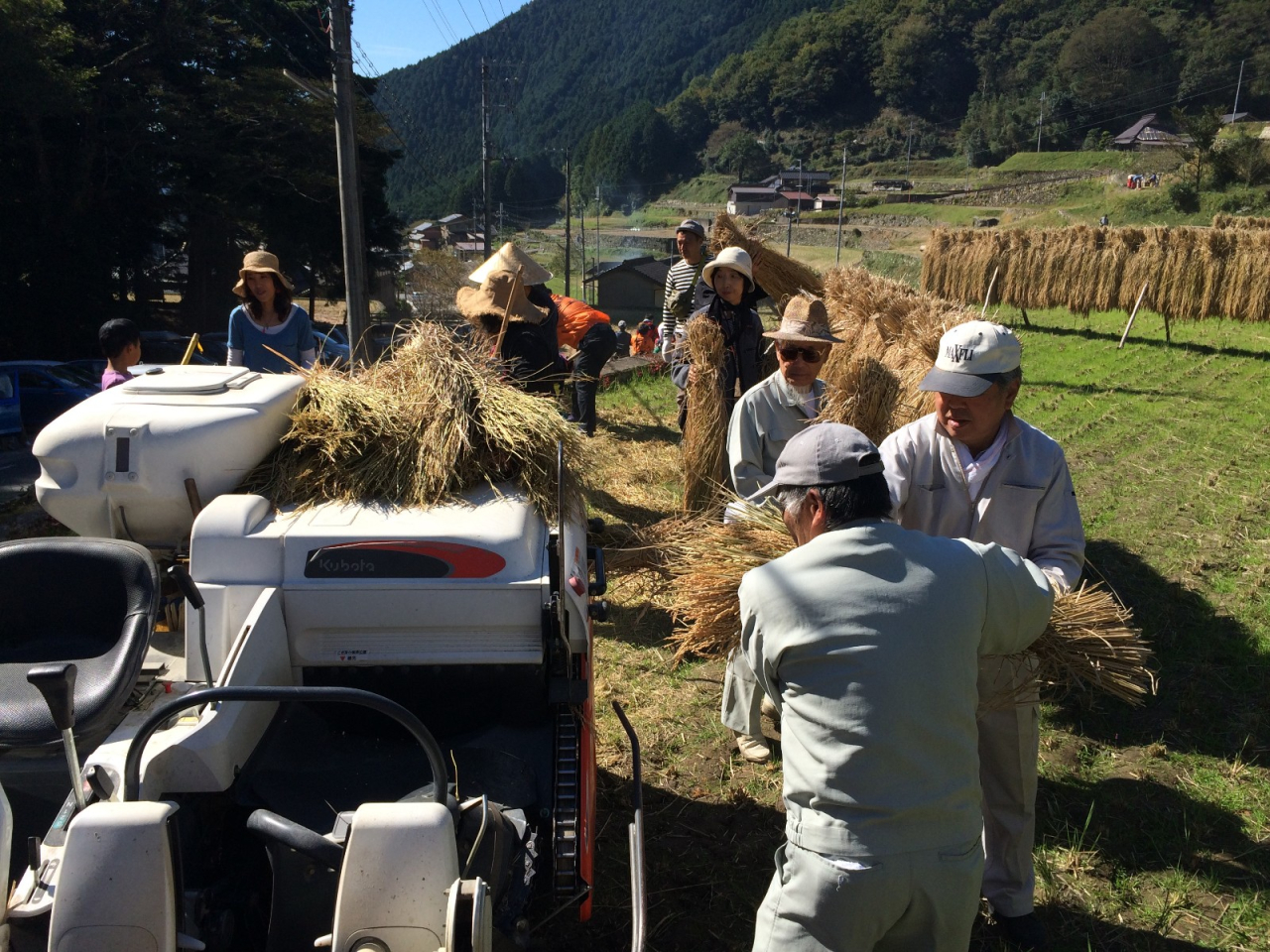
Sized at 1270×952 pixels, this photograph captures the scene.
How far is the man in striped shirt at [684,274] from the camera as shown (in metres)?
6.61

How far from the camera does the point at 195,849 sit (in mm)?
2482

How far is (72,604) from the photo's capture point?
2.74 meters

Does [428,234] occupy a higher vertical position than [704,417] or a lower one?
higher

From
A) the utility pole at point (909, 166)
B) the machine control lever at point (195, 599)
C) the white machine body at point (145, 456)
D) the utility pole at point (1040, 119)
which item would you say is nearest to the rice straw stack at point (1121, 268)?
the white machine body at point (145, 456)

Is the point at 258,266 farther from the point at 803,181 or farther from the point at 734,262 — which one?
the point at 803,181

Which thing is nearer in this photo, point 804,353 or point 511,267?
point 804,353

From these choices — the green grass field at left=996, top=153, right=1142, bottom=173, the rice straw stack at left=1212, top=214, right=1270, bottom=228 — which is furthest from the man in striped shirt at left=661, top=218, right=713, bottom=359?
the green grass field at left=996, top=153, right=1142, bottom=173

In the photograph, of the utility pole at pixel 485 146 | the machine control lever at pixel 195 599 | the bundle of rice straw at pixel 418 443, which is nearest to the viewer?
the machine control lever at pixel 195 599

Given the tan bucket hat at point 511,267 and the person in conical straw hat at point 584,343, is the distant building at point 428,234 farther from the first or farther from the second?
the tan bucket hat at point 511,267

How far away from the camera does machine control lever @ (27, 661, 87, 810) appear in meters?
1.95

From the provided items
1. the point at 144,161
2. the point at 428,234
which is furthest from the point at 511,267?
the point at 428,234

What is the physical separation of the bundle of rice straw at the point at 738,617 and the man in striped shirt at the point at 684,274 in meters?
3.05

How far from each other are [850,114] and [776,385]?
13872cm

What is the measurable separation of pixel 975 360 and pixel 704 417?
3.18m
